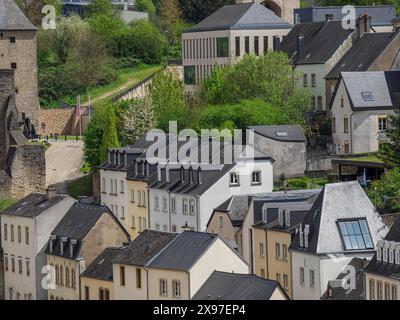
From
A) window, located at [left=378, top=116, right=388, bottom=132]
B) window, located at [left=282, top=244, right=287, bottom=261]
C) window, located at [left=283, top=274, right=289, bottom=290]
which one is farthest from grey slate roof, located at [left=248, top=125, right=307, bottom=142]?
window, located at [left=283, top=274, right=289, bottom=290]

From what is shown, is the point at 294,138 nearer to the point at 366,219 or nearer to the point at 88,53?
the point at 366,219

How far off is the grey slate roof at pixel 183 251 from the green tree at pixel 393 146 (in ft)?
57.7

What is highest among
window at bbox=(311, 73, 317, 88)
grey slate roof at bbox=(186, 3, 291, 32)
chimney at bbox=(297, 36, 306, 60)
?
grey slate roof at bbox=(186, 3, 291, 32)

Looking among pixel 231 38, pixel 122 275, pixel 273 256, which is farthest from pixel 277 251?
pixel 231 38

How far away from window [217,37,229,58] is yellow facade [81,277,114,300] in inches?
1617

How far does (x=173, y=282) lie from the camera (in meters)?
60.7

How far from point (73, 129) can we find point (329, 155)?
26841 millimetres

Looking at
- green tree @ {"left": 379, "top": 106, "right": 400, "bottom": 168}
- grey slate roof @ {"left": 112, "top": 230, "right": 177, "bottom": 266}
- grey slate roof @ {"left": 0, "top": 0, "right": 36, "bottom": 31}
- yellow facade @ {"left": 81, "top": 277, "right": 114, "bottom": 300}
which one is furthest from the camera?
grey slate roof @ {"left": 0, "top": 0, "right": 36, "bottom": 31}

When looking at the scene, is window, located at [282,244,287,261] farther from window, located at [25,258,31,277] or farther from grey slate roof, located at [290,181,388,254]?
window, located at [25,258,31,277]

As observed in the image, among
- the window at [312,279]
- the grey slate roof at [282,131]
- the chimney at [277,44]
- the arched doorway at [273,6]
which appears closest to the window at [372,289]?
the window at [312,279]

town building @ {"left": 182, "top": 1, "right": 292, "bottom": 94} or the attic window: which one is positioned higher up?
town building @ {"left": 182, "top": 1, "right": 292, "bottom": 94}

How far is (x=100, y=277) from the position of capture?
218 ft

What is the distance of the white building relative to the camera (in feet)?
245

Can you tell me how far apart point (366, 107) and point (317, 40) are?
13956 mm
